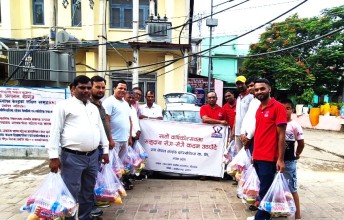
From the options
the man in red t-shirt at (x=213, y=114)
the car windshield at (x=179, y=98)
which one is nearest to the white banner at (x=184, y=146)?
the man in red t-shirt at (x=213, y=114)

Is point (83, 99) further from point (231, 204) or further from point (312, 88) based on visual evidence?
point (312, 88)

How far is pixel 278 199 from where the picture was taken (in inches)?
135

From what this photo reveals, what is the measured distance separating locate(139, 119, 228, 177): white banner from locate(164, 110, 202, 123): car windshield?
1085mm

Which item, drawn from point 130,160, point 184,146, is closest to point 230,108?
point 184,146

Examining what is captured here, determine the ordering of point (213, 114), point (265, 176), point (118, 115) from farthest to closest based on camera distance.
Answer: point (213, 114), point (118, 115), point (265, 176)

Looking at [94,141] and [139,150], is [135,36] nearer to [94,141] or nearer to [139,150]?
[139,150]

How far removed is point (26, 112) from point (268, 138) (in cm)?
635

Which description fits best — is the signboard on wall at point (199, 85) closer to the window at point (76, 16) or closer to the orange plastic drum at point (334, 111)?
the orange plastic drum at point (334, 111)

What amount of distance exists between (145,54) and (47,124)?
749 centimetres

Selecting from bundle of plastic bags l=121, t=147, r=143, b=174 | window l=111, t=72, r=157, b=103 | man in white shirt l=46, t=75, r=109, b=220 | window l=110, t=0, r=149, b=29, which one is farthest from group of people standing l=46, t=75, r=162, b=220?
window l=110, t=0, r=149, b=29

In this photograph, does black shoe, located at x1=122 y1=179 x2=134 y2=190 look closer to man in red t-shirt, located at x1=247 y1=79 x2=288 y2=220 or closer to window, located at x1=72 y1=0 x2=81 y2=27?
man in red t-shirt, located at x1=247 y1=79 x2=288 y2=220

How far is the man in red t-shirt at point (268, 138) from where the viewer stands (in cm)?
335

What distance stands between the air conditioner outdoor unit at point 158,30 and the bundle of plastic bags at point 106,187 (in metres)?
9.20

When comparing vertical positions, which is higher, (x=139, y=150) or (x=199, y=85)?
(x=199, y=85)
